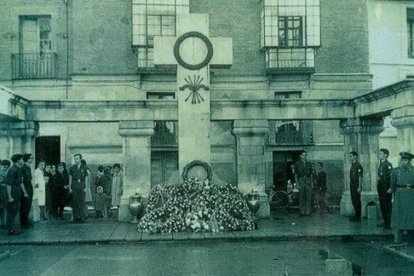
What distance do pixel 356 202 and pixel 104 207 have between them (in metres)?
7.83

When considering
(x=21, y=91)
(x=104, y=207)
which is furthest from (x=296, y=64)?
(x=21, y=91)

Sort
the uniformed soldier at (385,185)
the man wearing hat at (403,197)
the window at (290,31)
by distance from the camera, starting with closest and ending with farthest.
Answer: the man wearing hat at (403,197) → the uniformed soldier at (385,185) → the window at (290,31)

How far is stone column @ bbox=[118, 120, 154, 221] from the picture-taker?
15.9m

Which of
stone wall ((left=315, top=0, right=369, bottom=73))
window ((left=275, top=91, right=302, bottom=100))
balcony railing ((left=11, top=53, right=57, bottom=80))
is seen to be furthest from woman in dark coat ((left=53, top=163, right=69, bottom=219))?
stone wall ((left=315, top=0, right=369, bottom=73))

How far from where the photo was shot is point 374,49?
79.1 ft

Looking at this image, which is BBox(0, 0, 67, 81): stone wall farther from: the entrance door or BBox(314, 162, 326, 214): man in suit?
BBox(314, 162, 326, 214): man in suit

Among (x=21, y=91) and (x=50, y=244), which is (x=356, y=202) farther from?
(x=21, y=91)

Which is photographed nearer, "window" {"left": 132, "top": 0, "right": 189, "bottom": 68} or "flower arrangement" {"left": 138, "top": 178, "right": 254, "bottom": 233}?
"flower arrangement" {"left": 138, "top": 178, "right": 254, "bottom": 233}

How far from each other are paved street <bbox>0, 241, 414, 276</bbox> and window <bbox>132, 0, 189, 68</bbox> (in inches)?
418

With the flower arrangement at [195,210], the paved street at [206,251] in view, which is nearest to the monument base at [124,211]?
the paved street at [206,251]

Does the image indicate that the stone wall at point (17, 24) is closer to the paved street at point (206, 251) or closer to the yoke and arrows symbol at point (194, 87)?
the yoke and arrows symbol at point (194, 87)

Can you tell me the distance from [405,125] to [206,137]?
201 inches

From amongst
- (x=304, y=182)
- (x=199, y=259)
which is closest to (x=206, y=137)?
(x=304, y=182)

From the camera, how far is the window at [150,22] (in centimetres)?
2133
